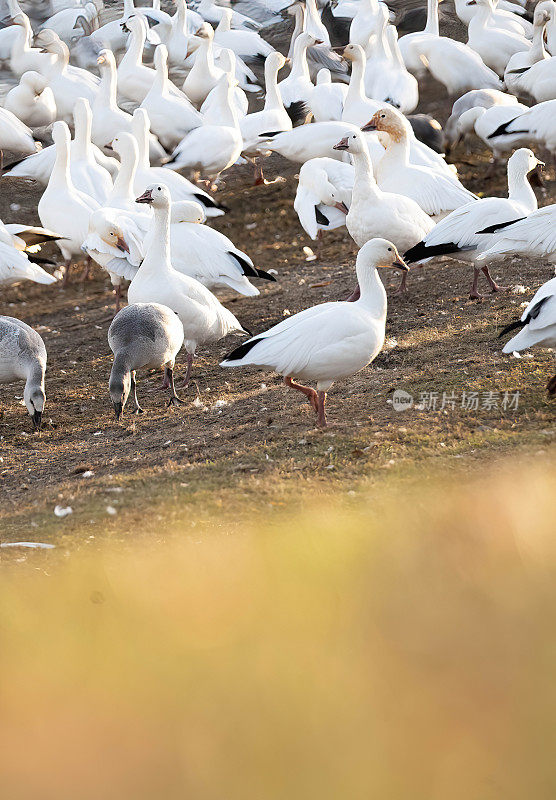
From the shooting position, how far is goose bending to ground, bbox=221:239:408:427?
4.98m

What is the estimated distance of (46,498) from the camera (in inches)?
181

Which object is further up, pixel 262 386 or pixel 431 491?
pixel 431 491

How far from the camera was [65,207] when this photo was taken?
30.2 feet

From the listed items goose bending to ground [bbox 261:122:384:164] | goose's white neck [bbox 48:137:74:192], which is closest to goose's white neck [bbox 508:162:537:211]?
goose bending to ground [bbox 261:122:384:164]

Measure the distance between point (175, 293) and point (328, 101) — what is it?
642cm

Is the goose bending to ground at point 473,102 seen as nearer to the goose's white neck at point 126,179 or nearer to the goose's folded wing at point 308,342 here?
the goose's white neck at point 126,179

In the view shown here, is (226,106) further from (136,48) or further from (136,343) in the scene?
(136,343)

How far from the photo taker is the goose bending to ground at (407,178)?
8.63 meters

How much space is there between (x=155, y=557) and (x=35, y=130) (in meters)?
12.8

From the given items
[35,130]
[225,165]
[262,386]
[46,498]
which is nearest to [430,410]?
[262,386]

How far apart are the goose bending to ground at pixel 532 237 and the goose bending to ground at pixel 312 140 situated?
4174mm

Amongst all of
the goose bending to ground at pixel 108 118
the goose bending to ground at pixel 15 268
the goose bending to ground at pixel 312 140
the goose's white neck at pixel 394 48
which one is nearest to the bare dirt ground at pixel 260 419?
the goose bending to ground at pixel 15 268

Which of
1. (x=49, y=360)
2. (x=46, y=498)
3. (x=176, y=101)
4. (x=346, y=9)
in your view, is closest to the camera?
(x=46, y=498)

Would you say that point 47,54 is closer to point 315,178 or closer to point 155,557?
point 315,178
